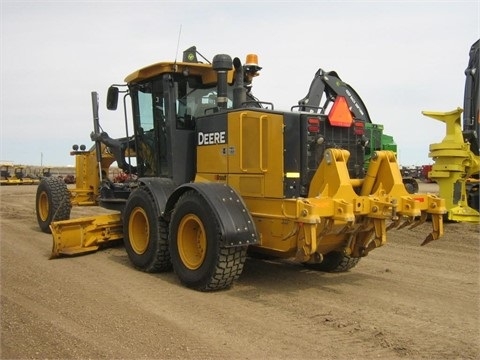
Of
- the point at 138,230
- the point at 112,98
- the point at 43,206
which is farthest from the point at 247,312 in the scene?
the point at 43,206

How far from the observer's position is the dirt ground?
406 cm

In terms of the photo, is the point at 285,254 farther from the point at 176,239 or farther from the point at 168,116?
the point at 168,116

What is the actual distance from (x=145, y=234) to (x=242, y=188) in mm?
1949

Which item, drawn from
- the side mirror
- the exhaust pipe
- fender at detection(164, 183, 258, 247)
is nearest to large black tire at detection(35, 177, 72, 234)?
the side mirror

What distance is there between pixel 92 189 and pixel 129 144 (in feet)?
11.0

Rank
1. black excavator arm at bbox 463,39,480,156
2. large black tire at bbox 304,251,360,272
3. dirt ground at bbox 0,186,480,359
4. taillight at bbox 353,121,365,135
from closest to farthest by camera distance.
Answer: dirt ground at bbox 0,186,480,359
taillight at bbox 353,121,365,135
large black tire at bbox 304,251,360,272
black excavator arm at bbox 463,39,480,156

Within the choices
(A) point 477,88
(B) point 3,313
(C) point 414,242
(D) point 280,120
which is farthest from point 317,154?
(A) point 477,88

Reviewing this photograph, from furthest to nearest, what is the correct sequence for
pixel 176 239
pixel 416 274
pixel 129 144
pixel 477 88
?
pixel 477 88, pixel 129 144, pixel 416 274, pixel 176 239

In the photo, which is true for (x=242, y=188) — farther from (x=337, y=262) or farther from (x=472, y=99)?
(x=472, y=99)

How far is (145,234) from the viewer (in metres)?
7.43

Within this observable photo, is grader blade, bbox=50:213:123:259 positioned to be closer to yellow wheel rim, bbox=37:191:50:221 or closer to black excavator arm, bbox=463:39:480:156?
yellow wheel rim, bbox=37:191:50:221

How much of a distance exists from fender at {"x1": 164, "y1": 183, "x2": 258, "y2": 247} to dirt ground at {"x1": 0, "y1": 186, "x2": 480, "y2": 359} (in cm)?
65

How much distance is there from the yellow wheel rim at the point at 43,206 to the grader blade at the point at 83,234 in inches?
119

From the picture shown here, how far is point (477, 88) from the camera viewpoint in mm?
12797
